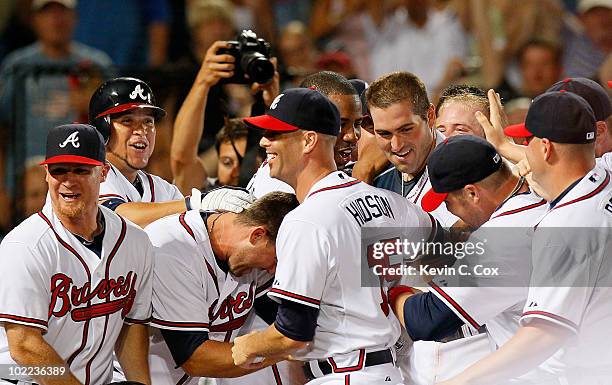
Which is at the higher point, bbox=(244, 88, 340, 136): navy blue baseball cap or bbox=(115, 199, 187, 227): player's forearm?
bbox=(244, 88, 340, 136): navy blue baseball cap

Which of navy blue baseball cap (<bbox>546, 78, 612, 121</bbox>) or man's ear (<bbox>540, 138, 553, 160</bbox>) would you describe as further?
navy blue baseball cap (<bbox>546, 78, 612, 121</bbox>)

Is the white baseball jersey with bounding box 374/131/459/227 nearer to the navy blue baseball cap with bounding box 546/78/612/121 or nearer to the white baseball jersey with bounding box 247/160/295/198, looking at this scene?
the white baseball jersey with bounding box 247/160/295/198

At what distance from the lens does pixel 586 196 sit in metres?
3.75

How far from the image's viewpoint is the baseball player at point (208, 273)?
4387 millimetres

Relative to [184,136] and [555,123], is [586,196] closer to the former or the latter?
[555,123]

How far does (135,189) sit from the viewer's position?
5355mm

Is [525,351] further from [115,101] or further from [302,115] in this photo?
[115,101]

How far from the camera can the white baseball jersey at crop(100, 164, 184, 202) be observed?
5.16 m

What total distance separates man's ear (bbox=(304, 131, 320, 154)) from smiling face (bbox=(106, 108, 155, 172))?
1296mm

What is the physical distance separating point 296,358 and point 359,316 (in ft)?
0.97

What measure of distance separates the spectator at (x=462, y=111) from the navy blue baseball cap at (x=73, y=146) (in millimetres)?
1665

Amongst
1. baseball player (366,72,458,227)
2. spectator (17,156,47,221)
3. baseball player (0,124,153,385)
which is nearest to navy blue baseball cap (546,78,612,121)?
baseball player (366,72,458,227)

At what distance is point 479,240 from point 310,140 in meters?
0.72

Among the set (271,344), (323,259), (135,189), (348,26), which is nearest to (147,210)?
(135,189)
